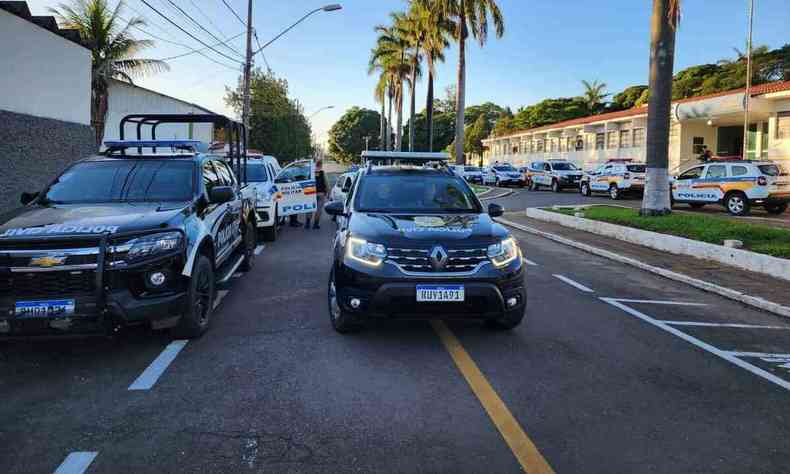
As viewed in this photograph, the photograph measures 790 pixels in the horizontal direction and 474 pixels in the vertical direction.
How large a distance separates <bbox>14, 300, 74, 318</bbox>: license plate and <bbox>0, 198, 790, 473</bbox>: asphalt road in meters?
0.53

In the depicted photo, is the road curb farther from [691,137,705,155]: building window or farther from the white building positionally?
[691,137,705,155]: building window

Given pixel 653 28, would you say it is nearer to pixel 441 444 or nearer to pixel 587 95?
pixel 441 444

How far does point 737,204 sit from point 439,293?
717 inches

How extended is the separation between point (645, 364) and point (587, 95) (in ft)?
245

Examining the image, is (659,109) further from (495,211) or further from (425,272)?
(425,272)

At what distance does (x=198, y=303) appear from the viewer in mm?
5863


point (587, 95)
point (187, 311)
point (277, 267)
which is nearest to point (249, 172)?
point (277, 267)

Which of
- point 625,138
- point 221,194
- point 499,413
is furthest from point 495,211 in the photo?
point 625,138

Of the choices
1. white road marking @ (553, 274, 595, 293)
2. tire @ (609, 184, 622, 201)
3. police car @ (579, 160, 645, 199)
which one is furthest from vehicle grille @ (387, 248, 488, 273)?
tire @ (609, 184, 622, 201)

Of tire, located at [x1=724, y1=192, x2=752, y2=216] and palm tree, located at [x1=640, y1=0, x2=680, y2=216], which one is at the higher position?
palm tree, located at [x1=640, y1=0, x2=680, y2=216]

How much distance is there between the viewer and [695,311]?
24.6ft

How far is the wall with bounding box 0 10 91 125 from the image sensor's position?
1237 centimetres

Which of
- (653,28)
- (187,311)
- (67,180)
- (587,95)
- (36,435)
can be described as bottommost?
(36,435)

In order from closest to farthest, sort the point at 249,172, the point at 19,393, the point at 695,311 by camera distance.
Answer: the point at 19,393 → the point at 695,311 → the point at 249,172
